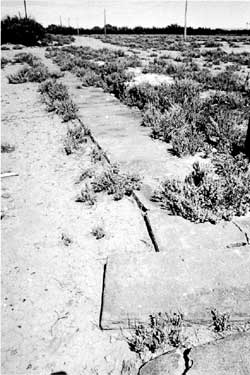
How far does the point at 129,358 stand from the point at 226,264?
1.38 metres

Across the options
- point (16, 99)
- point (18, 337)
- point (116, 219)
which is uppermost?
point (16, 99)

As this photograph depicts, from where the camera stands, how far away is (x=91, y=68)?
17328 mm

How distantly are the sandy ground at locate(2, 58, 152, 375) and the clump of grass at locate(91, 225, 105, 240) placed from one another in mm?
57

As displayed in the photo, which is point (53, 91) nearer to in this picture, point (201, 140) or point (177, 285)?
point (201, 140)

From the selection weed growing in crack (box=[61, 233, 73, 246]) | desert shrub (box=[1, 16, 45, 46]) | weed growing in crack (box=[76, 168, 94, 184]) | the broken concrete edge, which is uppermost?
desert shrub (box=[1, 16, 45, 46])

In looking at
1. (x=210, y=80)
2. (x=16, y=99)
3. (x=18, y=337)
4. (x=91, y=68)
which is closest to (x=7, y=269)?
(x=18, y=337)

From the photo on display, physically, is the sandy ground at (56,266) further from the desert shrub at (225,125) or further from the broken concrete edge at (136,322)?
the desert shrub at (225,125)

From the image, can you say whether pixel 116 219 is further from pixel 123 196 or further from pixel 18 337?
pixel 18 337

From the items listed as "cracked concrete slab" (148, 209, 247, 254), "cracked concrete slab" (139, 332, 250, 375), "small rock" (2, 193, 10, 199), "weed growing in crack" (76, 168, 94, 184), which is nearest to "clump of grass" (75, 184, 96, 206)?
"weed growing in crack" (76, 168, 94, 184)

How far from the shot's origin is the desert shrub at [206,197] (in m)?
3.91

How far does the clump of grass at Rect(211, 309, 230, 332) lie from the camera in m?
2.61

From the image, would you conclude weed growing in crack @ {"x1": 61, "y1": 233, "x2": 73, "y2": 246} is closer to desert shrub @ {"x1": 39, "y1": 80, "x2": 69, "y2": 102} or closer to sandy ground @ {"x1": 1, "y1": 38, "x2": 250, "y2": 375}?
sandy ground @ {"x1": 1, "y1": 38, "x2": 250, "y2": 375}

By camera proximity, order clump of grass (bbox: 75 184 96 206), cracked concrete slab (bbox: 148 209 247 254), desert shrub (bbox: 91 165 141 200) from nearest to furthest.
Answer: cracked concrete slab (bbox: 148 209 247 254), clump of grass (bbox: 75 184 96 206), desert shrub (bbox: 91 165 141 200)

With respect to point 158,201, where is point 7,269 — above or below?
below
